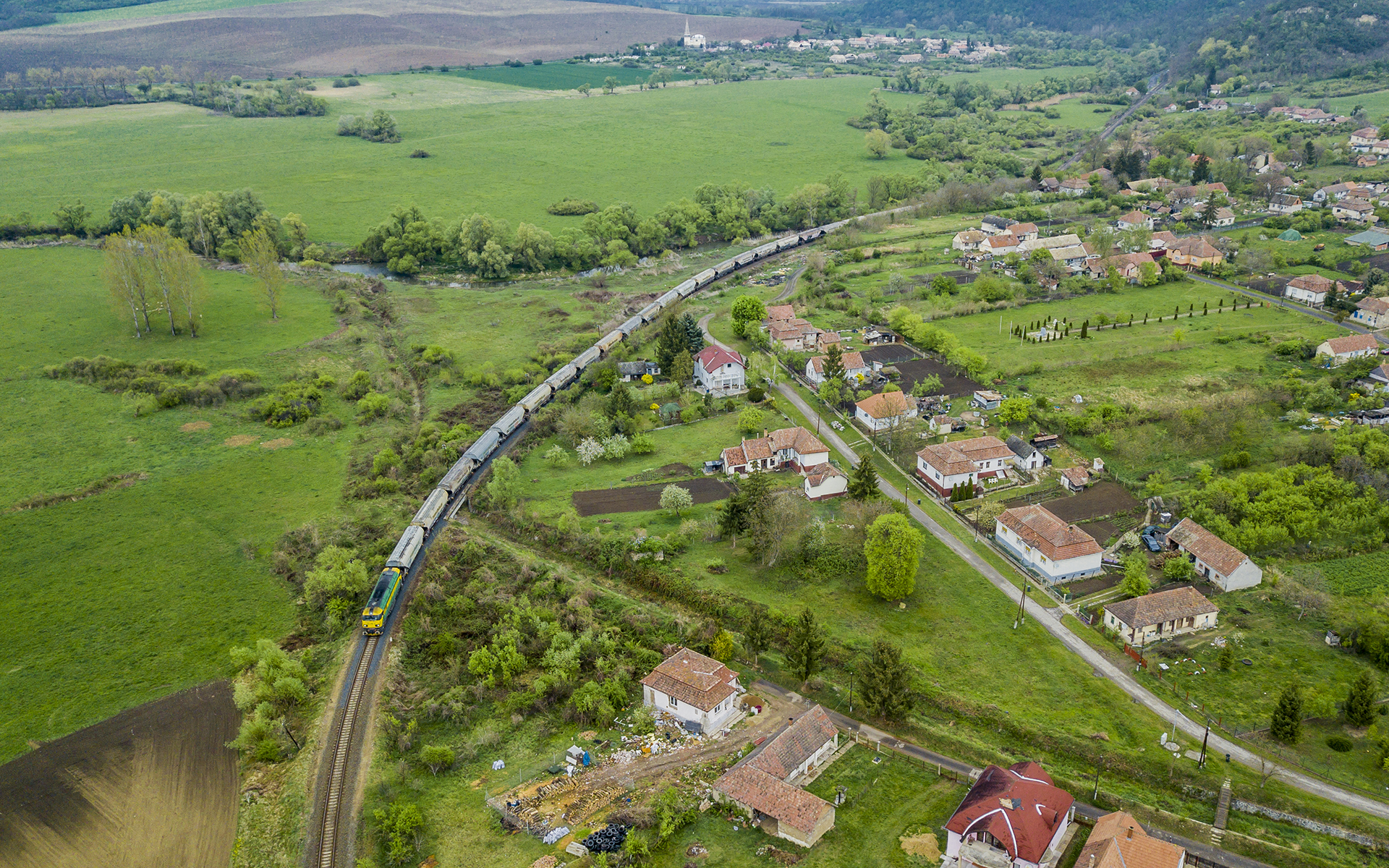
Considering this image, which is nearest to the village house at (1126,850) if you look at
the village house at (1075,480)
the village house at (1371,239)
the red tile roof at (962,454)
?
the red tile roof at (962,454)

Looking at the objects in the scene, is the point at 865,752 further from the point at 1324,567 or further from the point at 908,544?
the point at 1324,567

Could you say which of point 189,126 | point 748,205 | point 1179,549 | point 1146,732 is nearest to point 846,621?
point 1146,732

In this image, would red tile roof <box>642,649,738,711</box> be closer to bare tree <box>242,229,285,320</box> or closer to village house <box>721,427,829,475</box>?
village house <box>721,427,829,475</box>

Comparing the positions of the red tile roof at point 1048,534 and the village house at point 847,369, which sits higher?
the village house at point 847,369

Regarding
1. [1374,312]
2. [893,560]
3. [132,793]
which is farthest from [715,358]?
[1374,312]

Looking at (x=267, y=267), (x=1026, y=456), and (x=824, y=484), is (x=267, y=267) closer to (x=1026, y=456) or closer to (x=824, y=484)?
(x=824, y=484)

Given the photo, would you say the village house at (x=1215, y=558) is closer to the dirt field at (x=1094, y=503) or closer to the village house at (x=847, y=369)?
the dirt field at (x=1094, y=503)

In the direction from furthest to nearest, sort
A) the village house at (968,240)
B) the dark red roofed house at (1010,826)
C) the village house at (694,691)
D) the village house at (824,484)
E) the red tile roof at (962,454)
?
the village house at (968,240) < the red tile roof at (962,454) < the village house at (824,484) < the village house at (694,691) < the dark red roofed house at (1010,826)
